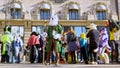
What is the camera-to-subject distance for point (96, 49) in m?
12.3

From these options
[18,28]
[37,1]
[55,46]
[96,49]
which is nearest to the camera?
[55,46]

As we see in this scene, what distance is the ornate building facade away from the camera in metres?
31.6

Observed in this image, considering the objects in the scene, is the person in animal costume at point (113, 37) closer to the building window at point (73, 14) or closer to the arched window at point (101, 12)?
the building window at point (73, 14)

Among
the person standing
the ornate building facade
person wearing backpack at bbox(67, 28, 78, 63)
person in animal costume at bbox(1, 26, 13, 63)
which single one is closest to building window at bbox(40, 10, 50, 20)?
the ornate building facade

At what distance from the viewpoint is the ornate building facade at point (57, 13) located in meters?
31.6

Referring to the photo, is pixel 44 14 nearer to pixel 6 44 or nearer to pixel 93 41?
pixel 6 44

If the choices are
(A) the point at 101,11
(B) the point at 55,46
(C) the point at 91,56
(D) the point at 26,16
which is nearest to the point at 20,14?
(D) the point at 26,16

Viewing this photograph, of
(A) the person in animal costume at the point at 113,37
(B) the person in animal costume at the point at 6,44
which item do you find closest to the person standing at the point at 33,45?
(B) the person in animal costume at the point at 6,44

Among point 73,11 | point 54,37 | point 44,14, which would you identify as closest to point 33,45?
point 54,37

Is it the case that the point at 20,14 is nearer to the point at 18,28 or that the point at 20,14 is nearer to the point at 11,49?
the point at 18,28

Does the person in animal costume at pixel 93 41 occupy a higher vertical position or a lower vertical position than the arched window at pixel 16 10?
lower

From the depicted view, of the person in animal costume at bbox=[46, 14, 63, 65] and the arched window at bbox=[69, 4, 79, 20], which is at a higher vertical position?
the arched window at bbox=[69, 4, 79, 20]

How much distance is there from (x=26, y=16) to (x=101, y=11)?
320 inches

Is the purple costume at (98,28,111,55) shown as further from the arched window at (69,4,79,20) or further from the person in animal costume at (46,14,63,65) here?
the arched window at (69,4,79,20)
